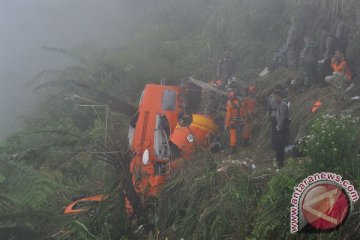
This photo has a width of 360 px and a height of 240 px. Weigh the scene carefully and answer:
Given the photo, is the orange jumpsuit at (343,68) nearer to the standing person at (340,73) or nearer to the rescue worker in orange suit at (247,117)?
the standing person at (340,73)

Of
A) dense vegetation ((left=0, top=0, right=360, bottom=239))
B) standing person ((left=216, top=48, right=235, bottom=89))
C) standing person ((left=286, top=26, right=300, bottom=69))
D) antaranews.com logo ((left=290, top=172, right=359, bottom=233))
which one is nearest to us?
antaranews.com logo ((left=290, top=172, right=359, bottom=233))

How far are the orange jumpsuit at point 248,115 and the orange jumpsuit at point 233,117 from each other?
0.74ft

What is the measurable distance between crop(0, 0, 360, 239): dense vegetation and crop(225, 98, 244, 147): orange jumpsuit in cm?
60

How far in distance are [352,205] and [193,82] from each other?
256 inches

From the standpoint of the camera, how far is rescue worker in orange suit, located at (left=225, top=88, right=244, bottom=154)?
33.4 ft

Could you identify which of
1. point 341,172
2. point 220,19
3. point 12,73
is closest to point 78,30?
point 12,73

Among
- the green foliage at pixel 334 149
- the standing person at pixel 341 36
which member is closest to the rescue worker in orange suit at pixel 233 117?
the standing person at pixel 341 36

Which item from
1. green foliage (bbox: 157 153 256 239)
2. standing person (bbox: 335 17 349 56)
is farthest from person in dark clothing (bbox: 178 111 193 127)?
standing person (bbox: 335 17 349 56)

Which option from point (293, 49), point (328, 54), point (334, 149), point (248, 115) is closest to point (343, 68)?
point (328, 54)

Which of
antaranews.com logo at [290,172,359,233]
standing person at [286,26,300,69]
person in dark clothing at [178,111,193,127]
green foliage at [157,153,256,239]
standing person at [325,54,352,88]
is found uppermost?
standing person at [286,26,300,69]

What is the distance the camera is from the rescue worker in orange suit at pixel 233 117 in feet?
33.4

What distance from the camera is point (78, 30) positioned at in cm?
3503

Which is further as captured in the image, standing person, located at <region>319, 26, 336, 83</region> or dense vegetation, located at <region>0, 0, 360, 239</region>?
standing person, located at <region>319, 26, 336, 83</region>

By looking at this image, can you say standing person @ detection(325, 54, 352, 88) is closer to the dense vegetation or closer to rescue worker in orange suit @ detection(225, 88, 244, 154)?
the dense vegetation
